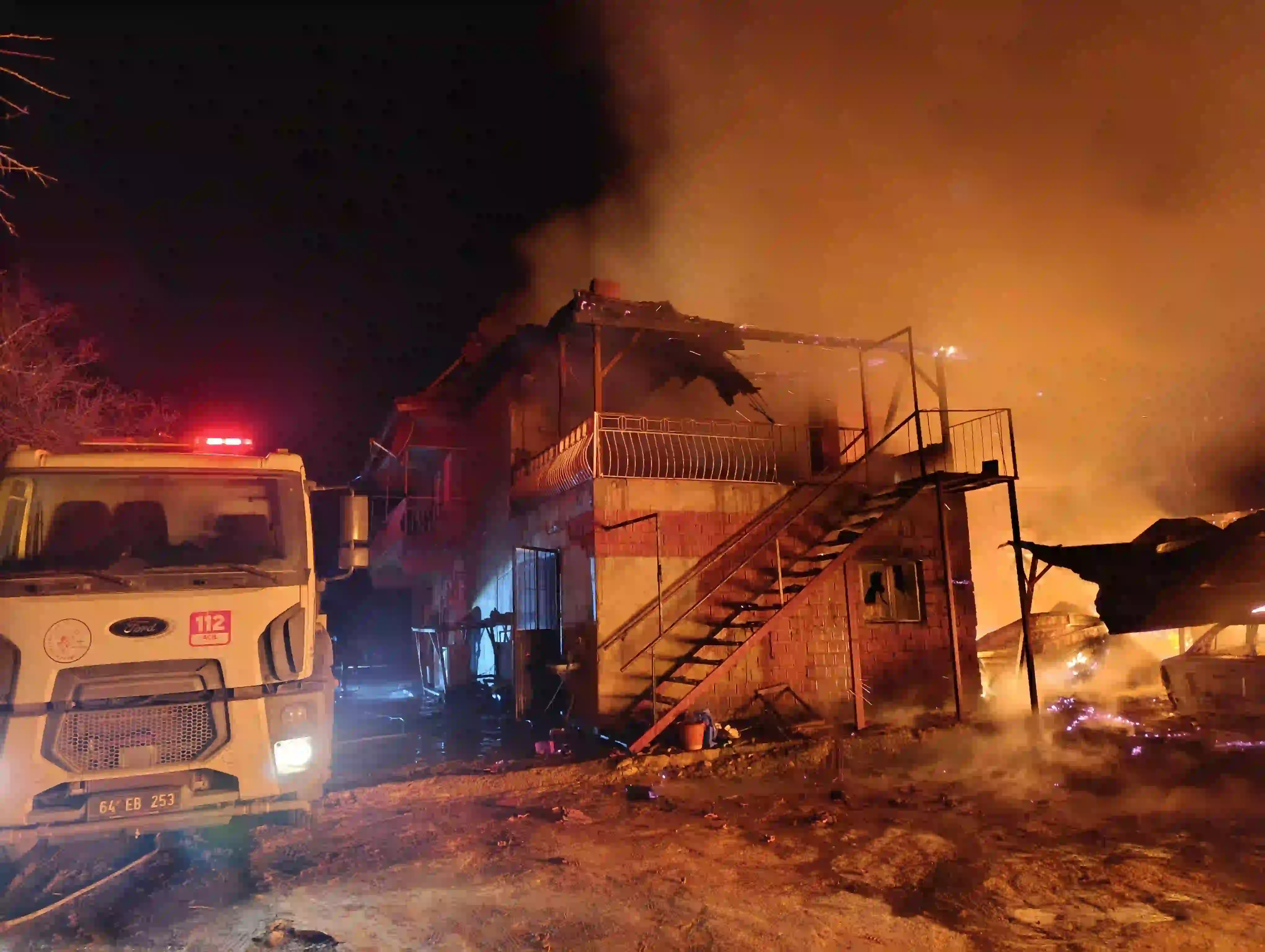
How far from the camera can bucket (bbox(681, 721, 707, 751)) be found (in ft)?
29.8

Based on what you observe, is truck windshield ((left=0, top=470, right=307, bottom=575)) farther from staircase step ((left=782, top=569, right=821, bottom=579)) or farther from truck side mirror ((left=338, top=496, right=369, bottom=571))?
staircase step ((left=782, top=569, right=821, bottom=579))

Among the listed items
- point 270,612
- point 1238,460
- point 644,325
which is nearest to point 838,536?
point 644,325

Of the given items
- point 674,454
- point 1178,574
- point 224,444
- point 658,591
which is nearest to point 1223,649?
point 1178,574

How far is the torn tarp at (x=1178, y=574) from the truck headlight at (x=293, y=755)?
909cm

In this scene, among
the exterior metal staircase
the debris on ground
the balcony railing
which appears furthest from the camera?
the balcony railing

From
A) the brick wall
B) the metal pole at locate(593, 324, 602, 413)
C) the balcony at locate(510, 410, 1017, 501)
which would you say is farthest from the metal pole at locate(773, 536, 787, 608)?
the metal pole at locate(593, 324, 602, 413)

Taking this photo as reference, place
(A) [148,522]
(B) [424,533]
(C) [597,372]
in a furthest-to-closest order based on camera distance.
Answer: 1. (B) [424,533]
2. (C) [597,372]
3. (A) [148,522]

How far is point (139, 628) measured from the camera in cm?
510

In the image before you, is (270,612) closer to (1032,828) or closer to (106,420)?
(1032,828)

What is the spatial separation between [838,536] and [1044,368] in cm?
1017

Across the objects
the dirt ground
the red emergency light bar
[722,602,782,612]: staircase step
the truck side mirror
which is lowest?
the dirt ground

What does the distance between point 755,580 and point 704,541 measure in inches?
38.5

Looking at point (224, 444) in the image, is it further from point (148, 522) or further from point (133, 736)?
point (133, 736)

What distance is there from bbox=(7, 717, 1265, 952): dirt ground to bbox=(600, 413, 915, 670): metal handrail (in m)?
1.81
